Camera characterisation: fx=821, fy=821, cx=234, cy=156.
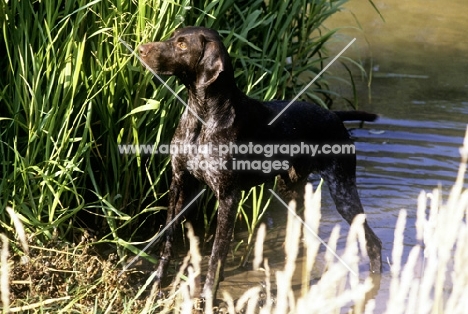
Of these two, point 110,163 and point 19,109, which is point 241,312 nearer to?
point 110,163

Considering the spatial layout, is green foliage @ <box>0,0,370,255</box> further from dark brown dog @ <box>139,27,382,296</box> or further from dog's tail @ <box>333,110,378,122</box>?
dog's tail @ <box>333,110,378,122</box>

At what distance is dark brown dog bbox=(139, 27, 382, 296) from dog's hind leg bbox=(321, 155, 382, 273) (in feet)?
0.44

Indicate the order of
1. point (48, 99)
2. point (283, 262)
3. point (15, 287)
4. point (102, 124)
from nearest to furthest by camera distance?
point (15, 287) → point (48, 99) → point (102, 124) → point (283, 262)

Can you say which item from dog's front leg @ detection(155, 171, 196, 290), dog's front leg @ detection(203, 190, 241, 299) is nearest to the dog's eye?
dog's front leg @ detection(155, 171, 196, 290)

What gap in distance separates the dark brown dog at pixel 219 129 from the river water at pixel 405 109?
59cm

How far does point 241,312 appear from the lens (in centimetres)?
446

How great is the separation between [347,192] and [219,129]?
3.71ft

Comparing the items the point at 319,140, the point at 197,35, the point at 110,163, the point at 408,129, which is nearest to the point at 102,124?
the point at 110,163

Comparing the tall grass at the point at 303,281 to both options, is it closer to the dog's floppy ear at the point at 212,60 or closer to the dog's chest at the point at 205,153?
the dog's chest at the point at 205,153

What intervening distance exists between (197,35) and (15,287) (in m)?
1.61

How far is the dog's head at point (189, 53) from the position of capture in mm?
4336

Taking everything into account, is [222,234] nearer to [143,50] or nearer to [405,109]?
[143,50]

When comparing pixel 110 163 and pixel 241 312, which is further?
pixel 110 163

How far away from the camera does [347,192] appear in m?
5.24
